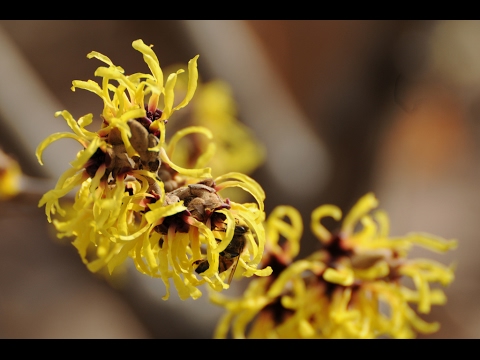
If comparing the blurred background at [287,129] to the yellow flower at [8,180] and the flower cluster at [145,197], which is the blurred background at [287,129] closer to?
the yellow flower at [8,180]

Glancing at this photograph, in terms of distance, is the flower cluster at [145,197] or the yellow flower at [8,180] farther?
the yellow flower at [8,180]

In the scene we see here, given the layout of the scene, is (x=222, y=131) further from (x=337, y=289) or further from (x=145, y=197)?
(x=145, y=197)

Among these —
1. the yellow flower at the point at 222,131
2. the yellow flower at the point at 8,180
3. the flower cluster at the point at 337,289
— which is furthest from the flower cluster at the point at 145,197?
the yellow flower at the point at 222,131

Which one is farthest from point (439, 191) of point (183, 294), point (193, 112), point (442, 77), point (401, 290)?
point (183, 294)

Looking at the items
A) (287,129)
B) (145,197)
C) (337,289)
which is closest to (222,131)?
(287,129)

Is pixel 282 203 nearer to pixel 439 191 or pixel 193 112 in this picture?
pixel 193 112
